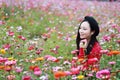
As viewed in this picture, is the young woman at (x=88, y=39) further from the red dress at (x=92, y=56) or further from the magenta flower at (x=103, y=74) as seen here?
the magenta flower at (x=103, y=74)

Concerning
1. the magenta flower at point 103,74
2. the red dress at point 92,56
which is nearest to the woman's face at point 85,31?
the red dress at point 92,56

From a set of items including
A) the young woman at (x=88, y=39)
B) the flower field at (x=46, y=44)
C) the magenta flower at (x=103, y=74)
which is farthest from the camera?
the young woman at (x=88, y=39)

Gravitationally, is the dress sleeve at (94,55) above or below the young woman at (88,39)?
below

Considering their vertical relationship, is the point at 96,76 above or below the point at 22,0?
below

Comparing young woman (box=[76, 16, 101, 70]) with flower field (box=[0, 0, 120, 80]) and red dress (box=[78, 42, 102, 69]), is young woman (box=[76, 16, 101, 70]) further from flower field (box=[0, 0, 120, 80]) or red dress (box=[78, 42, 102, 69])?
flower field (box=[0, 0, 120, 80])

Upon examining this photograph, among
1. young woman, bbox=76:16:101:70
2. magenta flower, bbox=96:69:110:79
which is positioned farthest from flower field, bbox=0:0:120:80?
young woman, bbox=76:16:101:70

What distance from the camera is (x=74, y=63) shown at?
3.44 m

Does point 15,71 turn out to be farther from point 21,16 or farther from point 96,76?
point 21,16

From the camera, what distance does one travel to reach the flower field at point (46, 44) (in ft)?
10.1

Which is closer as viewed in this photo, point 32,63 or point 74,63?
point 74,63

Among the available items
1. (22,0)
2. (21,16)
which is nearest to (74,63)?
(21,16)

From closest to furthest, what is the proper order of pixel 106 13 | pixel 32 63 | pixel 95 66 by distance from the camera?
pixel 95 66
pixel 32 63
pixel 106 13

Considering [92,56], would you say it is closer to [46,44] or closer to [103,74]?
[103,74]

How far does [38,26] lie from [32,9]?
1.93 metres
